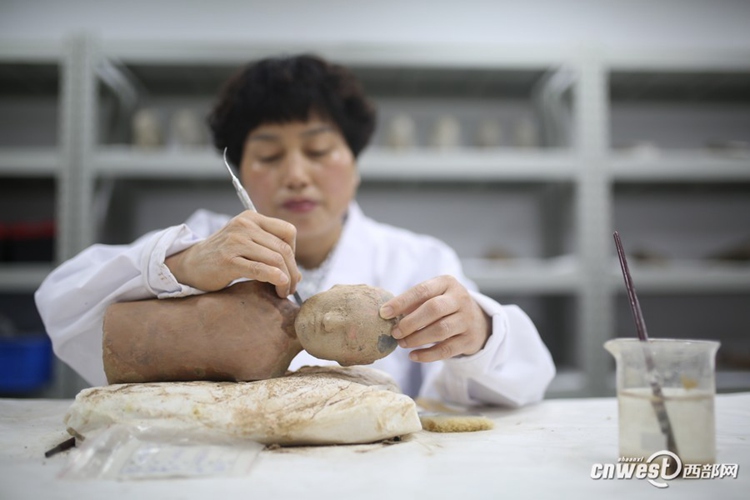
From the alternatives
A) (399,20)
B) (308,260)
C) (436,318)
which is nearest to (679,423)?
(436,318)

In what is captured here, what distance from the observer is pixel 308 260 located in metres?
1.63

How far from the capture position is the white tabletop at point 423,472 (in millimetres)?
617

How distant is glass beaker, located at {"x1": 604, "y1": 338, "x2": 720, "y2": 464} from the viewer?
66 centimetres

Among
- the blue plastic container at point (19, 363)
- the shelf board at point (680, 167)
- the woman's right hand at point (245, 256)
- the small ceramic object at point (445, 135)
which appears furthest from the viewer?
the small ceramic object at point (445, 135)

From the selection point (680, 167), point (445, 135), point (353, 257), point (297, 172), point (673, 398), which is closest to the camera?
point (673, 398)

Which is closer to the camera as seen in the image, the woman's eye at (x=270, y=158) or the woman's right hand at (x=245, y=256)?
the woman's right hand at (x=245, y=256)

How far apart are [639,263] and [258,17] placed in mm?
2260

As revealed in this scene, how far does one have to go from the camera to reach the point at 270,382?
2.99 ft

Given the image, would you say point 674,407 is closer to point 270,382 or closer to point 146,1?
point 270,382

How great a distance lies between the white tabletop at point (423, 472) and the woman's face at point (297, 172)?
0.71 m

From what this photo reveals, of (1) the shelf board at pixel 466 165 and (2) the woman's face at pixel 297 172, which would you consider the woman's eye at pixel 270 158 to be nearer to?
(2) the woman's face at pixel 297 172

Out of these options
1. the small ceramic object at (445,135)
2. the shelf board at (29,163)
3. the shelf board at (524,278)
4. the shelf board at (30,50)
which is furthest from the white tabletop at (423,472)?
the shelf board at (30,50)

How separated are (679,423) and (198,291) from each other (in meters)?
0.75

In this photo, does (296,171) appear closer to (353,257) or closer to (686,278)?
(353,257)
